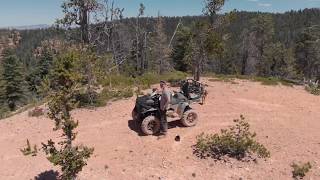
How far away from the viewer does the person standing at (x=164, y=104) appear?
14.2 m

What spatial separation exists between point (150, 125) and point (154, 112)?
50cm

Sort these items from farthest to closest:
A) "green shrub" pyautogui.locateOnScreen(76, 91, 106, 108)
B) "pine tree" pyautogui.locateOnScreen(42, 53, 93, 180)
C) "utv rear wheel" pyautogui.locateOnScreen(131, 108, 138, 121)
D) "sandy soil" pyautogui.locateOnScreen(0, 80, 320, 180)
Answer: "green shrub" pyautogui.locateOnScreen(76, 91, 106, 108) → "utv rear wheel" pyautogui.locateOnScreen(131, 108, 138, 121) → "sandy soil" pyautogui.locateOnScreen(0, 80, 320, 180) → "pine tree" pyautogui.locateOnScreen(42, 53, 93, 180)

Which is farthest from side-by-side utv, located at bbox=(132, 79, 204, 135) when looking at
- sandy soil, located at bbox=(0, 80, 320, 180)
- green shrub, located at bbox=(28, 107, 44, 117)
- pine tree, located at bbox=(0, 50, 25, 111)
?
pine tree, located at bbox=(0, 50, 25, 111)

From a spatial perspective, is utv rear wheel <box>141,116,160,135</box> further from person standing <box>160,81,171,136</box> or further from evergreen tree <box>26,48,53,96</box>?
evergreen tree <box>26,48,53,96</box>

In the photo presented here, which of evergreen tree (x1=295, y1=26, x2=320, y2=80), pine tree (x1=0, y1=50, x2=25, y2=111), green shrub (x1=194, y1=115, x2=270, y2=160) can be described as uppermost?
evergreen tree (x1=295, y1=26, x2=320, y2=80)

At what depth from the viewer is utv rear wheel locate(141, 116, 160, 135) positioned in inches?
578

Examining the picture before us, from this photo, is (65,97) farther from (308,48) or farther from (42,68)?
(42,68)

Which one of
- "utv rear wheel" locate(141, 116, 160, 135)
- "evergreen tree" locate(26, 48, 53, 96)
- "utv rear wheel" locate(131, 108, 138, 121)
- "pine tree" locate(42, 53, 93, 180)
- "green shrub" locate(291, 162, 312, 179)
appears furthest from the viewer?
"evergreen tree" locate(26, 48, 53, 96)

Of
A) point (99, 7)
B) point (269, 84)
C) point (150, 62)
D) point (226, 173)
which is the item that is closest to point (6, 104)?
point (150, 62)

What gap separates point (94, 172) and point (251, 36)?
5148 centimetres

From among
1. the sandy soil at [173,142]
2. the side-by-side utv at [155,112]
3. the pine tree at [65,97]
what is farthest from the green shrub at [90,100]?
the pine tree at [65,97]

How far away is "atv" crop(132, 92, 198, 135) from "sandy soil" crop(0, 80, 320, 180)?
0.35 meters

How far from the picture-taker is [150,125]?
1491cm

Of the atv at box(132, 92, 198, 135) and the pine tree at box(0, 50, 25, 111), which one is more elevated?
the atv at box(132, 92, 198, 135)
